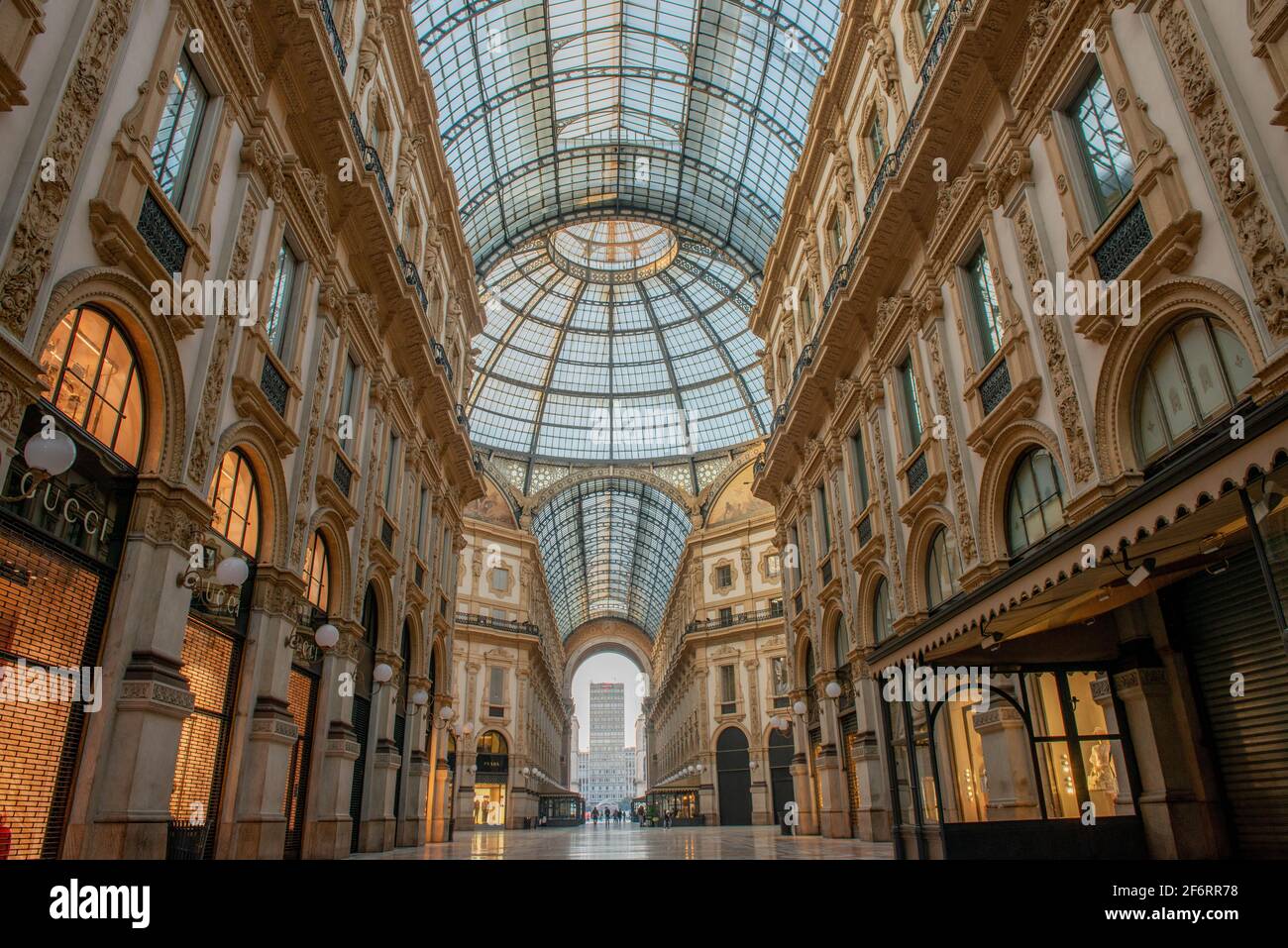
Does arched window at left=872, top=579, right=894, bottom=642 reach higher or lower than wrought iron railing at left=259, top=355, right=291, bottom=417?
lower

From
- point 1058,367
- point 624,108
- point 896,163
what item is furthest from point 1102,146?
point 624,108

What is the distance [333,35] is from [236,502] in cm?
972

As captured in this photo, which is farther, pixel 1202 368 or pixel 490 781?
pixel 490 781

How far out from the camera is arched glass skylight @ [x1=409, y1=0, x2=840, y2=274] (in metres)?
30.6

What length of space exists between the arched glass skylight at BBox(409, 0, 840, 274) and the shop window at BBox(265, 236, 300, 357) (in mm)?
17615

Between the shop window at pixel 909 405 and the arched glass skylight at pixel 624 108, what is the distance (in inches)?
657

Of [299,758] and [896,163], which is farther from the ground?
[896,163]

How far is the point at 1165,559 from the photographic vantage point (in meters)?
8.08

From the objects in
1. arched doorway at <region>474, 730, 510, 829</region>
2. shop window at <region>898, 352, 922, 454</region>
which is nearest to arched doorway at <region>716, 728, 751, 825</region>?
arched doorway at <region>474, 730, 510, 829</region>

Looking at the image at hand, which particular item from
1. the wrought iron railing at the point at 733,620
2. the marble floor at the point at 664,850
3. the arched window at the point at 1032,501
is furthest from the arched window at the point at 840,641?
the wrought iron railing at the point at 733,620

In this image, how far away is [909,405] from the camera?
1825cm

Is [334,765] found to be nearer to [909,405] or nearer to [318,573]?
[318,573]

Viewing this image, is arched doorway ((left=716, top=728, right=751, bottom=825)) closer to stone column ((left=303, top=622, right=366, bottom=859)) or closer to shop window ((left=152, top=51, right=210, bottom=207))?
stone column ((left=303, top=622, right=366, bottom=859))
